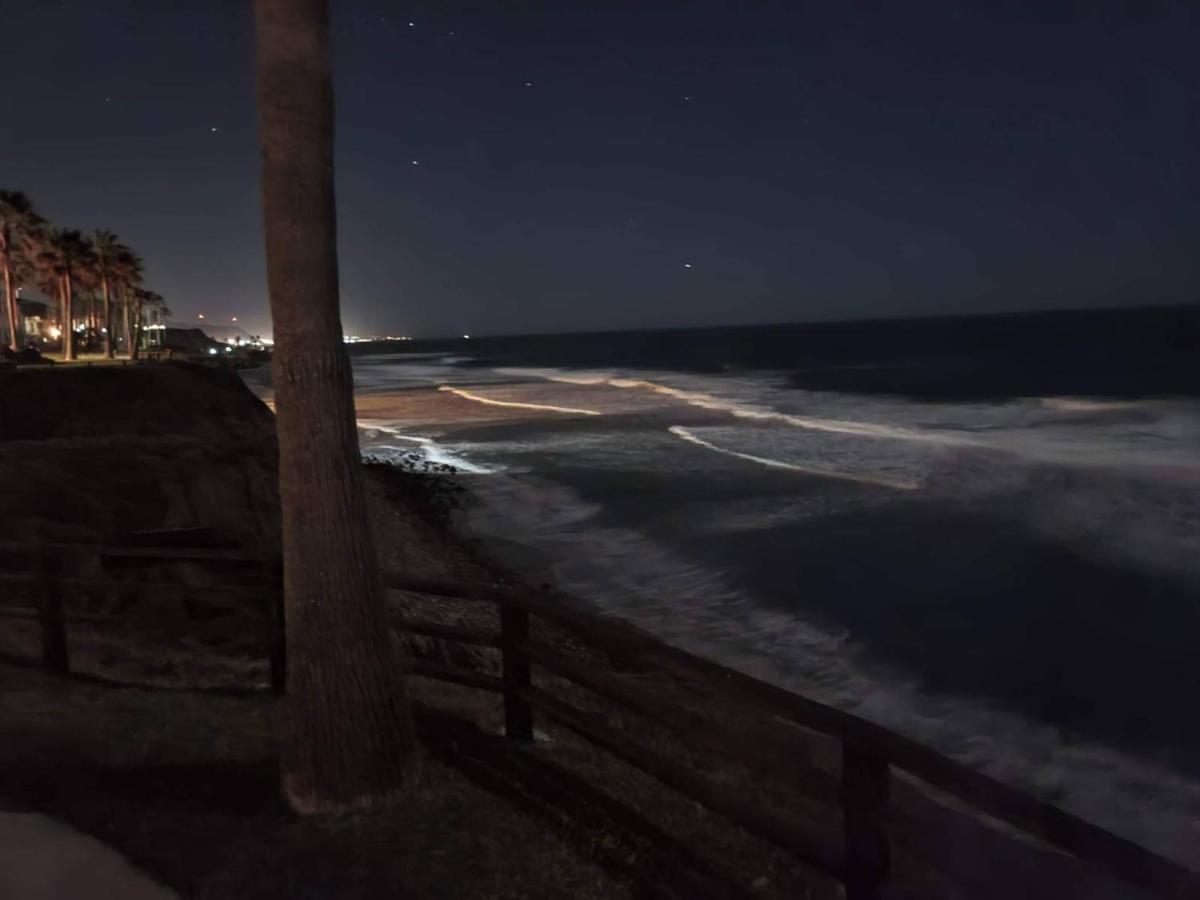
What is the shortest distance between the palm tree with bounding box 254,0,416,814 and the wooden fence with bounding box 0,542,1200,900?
0.92 metres

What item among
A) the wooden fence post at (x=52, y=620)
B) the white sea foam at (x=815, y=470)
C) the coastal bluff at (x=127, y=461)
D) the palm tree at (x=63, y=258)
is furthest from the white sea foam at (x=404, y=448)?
the palm tree at (x=63, y=258)

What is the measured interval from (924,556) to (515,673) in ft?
48.0

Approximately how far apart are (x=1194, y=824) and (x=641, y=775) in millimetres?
5632

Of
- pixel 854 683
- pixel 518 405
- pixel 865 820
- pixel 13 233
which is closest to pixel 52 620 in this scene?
pixel 865 820

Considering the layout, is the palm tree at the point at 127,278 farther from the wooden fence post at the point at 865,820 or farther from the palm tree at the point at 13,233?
the wooden fence post at the point at 865,820

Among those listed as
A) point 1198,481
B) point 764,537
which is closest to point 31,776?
point 764,537

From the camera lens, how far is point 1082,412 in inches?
1921

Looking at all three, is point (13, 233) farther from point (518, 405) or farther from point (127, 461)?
point (127, 461)

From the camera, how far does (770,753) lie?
14.9 ft

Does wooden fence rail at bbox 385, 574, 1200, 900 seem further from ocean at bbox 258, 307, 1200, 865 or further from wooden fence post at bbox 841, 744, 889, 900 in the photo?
ocean at bbox 258, 307, 1200, 865

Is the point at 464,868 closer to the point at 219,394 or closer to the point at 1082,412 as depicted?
the point at 219,394

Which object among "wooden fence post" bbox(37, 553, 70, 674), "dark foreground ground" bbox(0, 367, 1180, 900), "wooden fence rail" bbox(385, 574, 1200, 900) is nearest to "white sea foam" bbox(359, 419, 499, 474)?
"dark foreground ground" bbox(0, 367, 1180, 900)

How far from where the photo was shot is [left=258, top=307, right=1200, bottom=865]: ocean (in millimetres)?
11102

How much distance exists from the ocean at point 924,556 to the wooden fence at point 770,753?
5.80 meters
